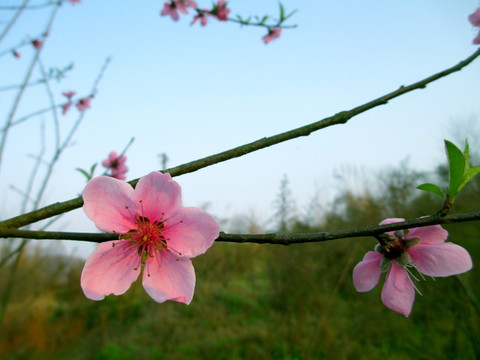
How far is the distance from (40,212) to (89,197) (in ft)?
0.30

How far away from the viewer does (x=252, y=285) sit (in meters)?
5.82

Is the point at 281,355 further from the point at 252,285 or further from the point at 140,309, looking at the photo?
the point at 140,309

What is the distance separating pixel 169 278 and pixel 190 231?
11cm

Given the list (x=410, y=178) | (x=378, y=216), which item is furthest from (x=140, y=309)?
(x=410, y=178)

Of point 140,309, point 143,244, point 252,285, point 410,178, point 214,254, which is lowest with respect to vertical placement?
point 143,244

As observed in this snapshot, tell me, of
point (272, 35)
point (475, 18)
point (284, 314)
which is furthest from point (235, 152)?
point (284, 314)

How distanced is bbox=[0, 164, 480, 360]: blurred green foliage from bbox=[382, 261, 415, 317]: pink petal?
2.33 m

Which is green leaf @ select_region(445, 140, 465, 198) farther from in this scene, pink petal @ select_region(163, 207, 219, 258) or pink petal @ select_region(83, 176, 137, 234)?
pink petal @ select_region(83, 176, 137, 234)

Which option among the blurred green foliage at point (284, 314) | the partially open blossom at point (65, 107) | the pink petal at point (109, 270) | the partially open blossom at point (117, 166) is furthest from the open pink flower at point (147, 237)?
the partially open blossom at point (65, 107)

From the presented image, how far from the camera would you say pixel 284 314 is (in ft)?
13.3

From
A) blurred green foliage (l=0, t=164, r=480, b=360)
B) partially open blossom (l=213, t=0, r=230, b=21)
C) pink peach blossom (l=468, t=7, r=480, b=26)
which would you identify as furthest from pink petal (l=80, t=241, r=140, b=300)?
blurred green foliage (l=0, t=164, r=480, b=360)

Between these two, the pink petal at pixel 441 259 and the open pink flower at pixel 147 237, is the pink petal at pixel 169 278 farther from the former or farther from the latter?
the pink petal at pixel 441 259

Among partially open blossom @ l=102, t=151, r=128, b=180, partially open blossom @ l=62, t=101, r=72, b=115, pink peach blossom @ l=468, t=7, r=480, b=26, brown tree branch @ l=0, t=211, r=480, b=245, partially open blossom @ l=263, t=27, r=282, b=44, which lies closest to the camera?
brown tree branch @ l=0, t=211, r=480, b=245

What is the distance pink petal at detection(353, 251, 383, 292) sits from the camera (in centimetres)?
67
